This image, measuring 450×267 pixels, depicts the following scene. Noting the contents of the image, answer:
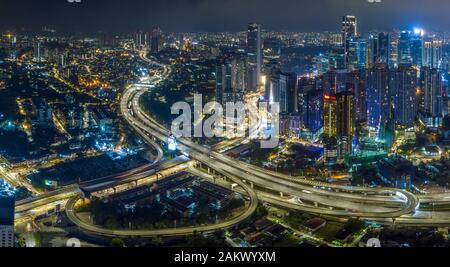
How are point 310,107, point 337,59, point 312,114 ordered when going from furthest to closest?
point 337,59 < point 310,107 < point 312,114

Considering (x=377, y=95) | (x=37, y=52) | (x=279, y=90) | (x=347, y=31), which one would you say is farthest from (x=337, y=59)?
(x=37, y=52)

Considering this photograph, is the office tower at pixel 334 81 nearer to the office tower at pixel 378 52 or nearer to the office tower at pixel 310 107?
the office tower at pixel 310 107

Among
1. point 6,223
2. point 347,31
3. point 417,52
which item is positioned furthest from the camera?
point 417,52

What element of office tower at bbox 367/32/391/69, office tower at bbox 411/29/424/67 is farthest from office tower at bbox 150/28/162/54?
office tower at bbox 411/29/424/67

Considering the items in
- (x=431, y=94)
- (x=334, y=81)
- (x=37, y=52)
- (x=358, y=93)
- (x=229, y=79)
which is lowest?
(x=431, y=94)

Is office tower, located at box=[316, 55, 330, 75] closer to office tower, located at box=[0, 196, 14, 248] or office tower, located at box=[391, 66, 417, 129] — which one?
office tower, located at box=[391, 66, 417, 129]

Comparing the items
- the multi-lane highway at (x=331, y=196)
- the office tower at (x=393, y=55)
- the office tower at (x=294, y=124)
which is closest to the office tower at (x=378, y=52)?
the office tower at (x=393, y=55)

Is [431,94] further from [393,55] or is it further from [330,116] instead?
[330,116]
